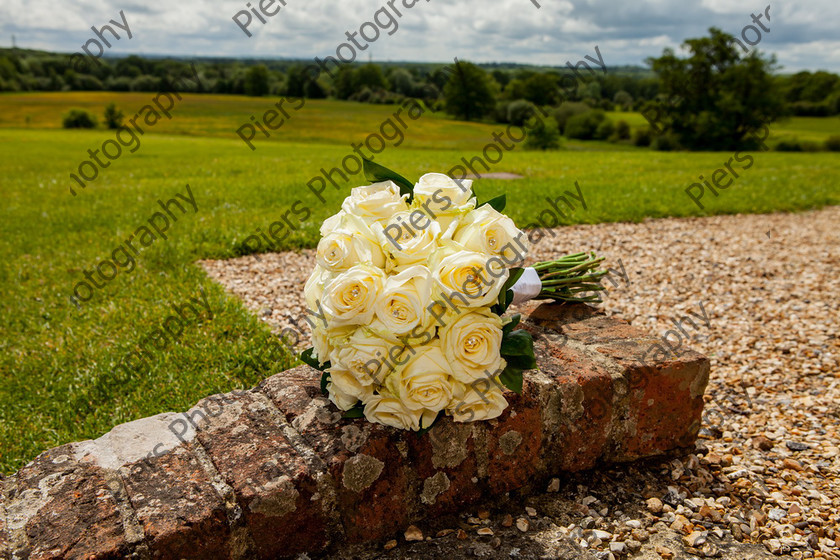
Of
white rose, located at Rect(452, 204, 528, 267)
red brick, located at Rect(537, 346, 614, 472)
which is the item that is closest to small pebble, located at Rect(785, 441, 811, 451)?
red brick, located at Rect(537, 346, 614, 472)

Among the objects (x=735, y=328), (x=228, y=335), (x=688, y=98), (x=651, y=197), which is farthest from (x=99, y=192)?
(x=688, y=98)

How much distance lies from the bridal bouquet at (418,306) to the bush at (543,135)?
3085cm

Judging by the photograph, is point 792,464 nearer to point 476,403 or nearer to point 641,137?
point 476,403

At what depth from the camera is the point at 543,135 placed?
32.0 m

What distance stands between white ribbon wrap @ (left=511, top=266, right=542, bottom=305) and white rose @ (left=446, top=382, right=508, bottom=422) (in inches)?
44.7

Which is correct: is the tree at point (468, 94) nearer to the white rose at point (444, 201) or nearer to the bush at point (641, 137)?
the bush at point (641, 137)

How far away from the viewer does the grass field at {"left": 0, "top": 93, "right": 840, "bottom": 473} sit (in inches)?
169

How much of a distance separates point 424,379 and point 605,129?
52.8m

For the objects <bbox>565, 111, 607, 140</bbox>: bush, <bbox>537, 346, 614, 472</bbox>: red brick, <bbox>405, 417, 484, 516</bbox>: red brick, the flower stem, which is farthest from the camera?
<bbox>565, 111, 607, 140</bbox>: bush

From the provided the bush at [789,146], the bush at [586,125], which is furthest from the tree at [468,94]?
the bush at [789,146]

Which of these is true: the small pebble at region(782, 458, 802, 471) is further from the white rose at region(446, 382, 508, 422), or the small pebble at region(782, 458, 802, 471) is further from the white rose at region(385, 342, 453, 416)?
the white rose at region(385, 342, 453, 416)

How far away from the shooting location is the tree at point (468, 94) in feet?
181

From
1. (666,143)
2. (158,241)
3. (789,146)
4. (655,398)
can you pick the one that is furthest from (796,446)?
(666,143)

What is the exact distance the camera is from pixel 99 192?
1239 centimetres
